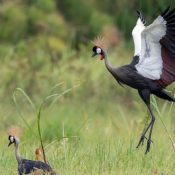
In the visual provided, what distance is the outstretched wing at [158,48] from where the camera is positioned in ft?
25.2

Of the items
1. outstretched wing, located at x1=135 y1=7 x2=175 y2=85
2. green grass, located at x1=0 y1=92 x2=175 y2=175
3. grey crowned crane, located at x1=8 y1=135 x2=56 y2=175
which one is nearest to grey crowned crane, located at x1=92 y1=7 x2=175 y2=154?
outstretched wing, located at x1=135 y1=7 x2=175 y2=85

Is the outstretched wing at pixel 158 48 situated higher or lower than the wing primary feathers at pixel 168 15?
lower

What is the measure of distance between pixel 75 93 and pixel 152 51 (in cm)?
517

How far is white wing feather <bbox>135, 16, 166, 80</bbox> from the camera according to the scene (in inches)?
302

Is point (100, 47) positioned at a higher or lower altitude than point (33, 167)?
higher

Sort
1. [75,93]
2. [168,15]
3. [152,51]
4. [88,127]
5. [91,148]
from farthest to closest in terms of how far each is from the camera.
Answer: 1. [75,93]
2. [88,127]
3. [91,148]
4. [152,51]
5. [168,15]

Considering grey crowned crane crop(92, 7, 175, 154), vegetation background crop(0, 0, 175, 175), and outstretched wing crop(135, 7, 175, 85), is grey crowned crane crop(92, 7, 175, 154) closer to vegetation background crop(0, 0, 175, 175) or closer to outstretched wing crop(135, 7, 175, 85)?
outstretched wing crop(135, 7, 175, 85)

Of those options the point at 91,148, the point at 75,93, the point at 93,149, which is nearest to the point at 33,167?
the point at 93,149

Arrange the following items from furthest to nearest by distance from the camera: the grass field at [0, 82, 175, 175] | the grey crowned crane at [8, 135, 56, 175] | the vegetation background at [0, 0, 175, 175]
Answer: the vegetation background at [0, 0, 175, 175] → the grass field at [0, 82, 175, 175] → the grey crowned crane at [8, 135, 56, 175]

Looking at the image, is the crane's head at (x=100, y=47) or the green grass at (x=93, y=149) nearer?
the green grass at (x=93, y=149)

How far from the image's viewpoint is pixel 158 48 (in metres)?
7.77

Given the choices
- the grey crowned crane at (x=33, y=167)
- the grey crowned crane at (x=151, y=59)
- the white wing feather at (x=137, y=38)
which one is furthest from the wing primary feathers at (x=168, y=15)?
the grey crowned crane at (x=33, y=167)

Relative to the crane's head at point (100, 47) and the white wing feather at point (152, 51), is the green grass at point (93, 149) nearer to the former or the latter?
the white wing feather at point (152, 51)

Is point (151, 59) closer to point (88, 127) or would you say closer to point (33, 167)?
point (33, 167)
